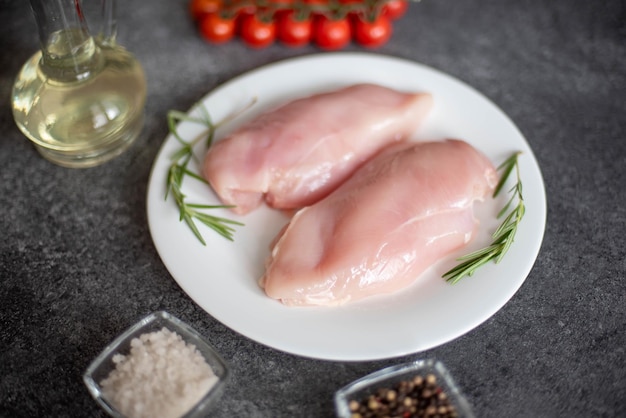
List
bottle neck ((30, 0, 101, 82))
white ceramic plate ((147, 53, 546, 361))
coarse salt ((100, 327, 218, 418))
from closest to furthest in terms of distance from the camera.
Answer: coarse salt ((100, 327, 218, 418)) < white ceramic plate ((147, 53, 546, 361)) < bottle neck ((30, 0, 101, 82))

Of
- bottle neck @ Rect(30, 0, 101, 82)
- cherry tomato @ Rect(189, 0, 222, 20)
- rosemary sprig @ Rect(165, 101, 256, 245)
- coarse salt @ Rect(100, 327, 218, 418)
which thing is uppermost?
bottle neck @ Rect(30, 0, 101, 82)

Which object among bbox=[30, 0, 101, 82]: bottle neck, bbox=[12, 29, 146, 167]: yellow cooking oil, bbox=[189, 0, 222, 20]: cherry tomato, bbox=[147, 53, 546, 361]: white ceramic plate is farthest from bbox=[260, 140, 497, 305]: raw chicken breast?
bbox=[189, 0, 222, 20]: cherry tomato

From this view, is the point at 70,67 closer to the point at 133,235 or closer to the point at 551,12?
the point at 133,235

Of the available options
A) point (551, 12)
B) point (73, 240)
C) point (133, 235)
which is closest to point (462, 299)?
point (133, 235)

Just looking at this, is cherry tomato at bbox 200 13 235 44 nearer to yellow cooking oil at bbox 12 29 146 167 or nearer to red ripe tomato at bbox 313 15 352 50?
red ripe tomato at bbox 313 15 352 50

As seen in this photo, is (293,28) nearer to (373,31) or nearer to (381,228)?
(373,31)

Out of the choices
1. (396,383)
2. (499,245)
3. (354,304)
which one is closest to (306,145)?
(354,304)

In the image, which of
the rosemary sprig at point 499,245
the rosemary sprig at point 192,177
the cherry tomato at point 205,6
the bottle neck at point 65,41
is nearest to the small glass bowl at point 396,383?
the rosemary sprig at point 499,245
